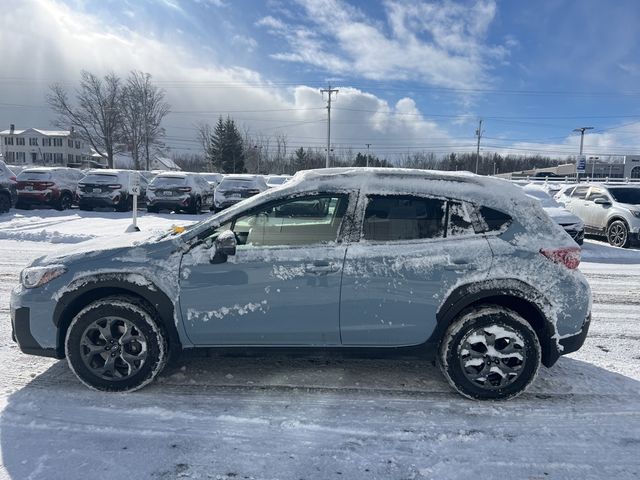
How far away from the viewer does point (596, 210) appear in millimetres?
12664

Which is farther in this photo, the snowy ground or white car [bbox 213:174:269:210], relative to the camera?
white car [bbox 213:174:269:210]

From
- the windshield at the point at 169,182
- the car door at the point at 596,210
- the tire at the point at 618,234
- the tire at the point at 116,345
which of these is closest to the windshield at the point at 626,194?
the car door at the point at 596,210

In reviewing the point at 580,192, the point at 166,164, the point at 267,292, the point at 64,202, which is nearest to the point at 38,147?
the point at 166,164

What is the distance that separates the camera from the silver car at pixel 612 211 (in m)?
11.5

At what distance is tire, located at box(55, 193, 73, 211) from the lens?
16.9 metres

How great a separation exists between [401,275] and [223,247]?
137cm

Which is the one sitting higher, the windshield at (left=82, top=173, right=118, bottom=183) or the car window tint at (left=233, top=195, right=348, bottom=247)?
the windshield at (left=82, top=173, right=118, bottom=183)

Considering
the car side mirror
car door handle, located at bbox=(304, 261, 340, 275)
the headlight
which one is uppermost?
the car side mirror

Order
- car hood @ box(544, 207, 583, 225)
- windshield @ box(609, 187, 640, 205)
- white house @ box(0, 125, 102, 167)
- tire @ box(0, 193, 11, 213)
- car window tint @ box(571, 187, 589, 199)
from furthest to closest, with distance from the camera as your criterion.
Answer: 1. white house @ box(0, 125, 102, 167)
2. tire @ box(0, 193, 11, 213)
3. car window tint @ box(571, 187, 589, 199)
4. windshield @ box(609, 187, 640, 205)
5. car hood @ box(544, 207, 583, 225)

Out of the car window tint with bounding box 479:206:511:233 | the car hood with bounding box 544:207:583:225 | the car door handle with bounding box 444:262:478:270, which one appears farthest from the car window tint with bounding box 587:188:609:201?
the car door handle with bounding box 444:262:478:270

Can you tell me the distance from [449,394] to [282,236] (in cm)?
189

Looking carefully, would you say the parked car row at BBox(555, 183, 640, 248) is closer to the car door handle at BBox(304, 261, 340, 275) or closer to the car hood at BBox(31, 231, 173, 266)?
the car door handle at BBox(304, 261, 340, 275)

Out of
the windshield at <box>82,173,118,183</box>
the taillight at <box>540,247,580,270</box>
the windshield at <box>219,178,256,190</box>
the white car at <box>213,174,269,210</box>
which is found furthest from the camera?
the windshield at <box>219,178,256,190</box>

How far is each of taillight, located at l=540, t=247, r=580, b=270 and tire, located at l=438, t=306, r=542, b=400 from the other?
0.53 metres
